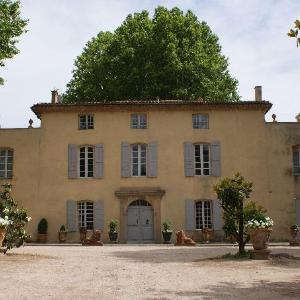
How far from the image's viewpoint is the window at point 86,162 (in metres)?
24.7

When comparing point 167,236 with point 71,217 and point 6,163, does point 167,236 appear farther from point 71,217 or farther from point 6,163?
point 6,163

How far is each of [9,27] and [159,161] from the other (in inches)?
373

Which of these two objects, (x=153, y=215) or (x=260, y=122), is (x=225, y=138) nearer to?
(x=260, y=122)

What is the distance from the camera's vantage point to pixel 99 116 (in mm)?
25047

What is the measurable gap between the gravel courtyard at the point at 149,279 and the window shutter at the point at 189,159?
38.0ft

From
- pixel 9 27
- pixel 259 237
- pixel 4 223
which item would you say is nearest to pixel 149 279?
pixel 259 237

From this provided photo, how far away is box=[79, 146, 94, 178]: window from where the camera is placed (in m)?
24.7

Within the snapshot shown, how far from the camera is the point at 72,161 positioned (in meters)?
24.6

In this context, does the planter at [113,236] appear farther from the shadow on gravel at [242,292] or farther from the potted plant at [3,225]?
the shadow on gravel at [242,292]

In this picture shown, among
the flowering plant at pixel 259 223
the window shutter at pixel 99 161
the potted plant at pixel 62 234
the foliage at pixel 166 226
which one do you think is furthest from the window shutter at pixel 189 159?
the flowering plant at pixel 259 223

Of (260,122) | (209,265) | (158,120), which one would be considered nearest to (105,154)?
(158,120)

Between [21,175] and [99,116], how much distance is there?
4.88 meters

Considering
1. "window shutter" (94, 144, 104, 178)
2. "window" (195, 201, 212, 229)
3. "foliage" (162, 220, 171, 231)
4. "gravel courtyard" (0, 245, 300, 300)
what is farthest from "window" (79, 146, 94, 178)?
"gravel courtyard" (0, 245, 300, 300)

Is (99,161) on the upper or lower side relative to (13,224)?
upper
